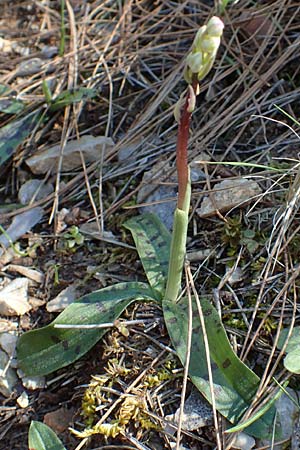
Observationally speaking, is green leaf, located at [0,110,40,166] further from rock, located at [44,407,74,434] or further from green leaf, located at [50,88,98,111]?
rock, located at [44,407,74,434]

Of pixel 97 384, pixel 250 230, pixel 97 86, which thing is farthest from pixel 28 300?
pixel 97 86

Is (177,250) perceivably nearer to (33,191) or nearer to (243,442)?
(243,442)

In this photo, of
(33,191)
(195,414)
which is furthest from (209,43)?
(33,191)

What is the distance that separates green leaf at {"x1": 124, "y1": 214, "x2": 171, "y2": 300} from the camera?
84.7 inches

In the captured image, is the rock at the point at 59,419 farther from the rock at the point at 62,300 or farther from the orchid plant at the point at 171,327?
the rock at the point at 62,300

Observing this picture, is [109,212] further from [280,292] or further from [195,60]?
[195,60]

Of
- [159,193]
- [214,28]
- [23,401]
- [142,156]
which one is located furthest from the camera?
[142,156]

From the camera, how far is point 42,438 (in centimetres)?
188

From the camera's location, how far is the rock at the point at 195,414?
71.8 inches

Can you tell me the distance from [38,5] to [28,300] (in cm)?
178

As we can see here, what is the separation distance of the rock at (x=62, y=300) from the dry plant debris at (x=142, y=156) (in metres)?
0.04

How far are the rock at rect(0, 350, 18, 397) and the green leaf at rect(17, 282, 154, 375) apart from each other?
0.19 ft

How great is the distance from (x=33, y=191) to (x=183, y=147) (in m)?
1.10

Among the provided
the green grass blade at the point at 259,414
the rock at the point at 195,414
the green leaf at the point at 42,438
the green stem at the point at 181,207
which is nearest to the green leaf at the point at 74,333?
the green stem at the point at 181,207
